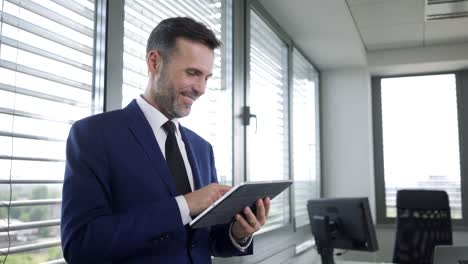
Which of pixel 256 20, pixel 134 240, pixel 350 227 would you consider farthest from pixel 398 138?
pixel 134 240

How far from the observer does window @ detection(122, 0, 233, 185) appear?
1741mm

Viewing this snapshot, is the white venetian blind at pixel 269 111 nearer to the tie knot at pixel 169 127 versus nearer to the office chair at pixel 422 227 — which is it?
the office chair at pixel 422 227

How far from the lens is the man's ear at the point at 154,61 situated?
4.21 feet

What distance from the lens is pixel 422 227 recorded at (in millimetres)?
3758

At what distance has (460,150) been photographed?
16.5 ft

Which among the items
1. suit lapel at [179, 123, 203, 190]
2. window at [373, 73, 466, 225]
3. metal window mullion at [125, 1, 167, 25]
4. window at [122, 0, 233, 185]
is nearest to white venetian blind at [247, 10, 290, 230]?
window at [122, 0, 233, 185]

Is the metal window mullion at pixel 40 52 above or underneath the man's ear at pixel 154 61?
above

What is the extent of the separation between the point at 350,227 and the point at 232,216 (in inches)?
47.0

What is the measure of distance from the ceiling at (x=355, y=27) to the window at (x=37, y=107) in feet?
6.28

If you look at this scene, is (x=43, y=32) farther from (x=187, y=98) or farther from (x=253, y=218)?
(x=253, y=218)

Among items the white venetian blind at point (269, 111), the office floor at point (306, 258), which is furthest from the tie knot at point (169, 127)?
the office floor at point (306, 258)

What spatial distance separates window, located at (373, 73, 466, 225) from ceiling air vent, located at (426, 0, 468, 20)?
1.48 meters

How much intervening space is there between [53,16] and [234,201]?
0.78m

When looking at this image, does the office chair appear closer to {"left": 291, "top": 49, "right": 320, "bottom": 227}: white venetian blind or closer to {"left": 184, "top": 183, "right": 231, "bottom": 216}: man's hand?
{"left": 291, "top": 49, "right": 320, "bottom": 227}: white venetian blind
